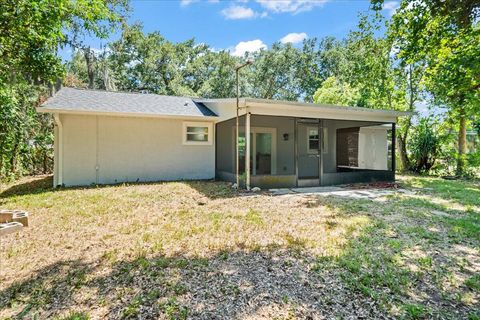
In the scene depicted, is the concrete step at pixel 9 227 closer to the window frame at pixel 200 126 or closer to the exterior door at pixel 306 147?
the window frame at pixel 200 126

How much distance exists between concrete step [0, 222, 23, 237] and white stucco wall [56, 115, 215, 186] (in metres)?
4.46

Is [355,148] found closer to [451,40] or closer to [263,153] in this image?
[263,153]

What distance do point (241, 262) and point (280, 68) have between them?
26.7m

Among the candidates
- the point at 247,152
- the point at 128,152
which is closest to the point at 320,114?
the point at 247,152

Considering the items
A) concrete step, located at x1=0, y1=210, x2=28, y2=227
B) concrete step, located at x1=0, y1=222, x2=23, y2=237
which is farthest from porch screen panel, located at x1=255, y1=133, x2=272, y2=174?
concrete step, located at x1=0, y1=222, x2=23, y2=237

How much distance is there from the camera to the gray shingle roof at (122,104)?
867 centimetres

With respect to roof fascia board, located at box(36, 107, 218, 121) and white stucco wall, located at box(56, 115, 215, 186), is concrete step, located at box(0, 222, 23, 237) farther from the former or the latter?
roof fascia board, located at box(36, 107, 218, 121)

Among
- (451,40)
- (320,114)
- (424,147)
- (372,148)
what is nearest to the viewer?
(451,40)

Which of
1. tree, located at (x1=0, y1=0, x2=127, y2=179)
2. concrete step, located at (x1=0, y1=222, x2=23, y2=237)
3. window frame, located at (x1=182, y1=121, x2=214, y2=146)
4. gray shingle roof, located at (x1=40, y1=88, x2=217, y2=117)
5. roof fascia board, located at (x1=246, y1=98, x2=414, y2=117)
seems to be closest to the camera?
concrete step, located at (x1=0, y1=222, x2=23, y2=237)

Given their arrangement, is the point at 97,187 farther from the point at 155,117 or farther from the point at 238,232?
the point at 238,232

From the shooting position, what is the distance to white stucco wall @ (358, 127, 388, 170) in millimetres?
11847

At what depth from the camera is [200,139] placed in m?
10.4

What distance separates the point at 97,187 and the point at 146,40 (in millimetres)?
18226

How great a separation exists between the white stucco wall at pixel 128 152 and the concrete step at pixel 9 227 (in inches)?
176
